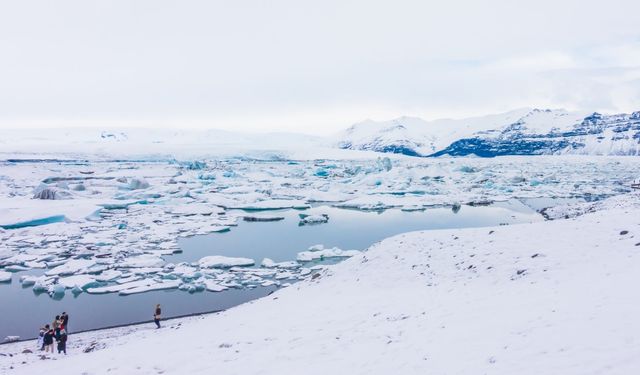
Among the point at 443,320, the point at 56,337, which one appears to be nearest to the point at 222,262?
the point at 56,337

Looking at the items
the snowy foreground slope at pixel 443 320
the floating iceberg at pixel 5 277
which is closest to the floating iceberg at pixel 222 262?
the snowy foreground slope at pixel 443 320

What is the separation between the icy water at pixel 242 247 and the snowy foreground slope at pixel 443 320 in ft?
9.01

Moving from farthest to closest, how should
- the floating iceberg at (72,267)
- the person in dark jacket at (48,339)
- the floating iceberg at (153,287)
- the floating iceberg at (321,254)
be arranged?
the floating iceberg at (321,254) < the floating iceberg at (72,267) < the floating iceberg at (153,287) < the person in dark jacket at (48,339)

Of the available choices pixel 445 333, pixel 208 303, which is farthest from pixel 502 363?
pixel 208 303

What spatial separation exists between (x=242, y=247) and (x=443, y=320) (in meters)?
20.8

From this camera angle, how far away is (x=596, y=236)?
13859 mm

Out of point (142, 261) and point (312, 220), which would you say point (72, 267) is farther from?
point (312, 220)

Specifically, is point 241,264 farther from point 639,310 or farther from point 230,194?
point 230,194

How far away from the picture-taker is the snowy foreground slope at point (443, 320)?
743 centimetres

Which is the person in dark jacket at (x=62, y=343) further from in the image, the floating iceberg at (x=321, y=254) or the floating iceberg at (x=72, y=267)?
the floating iceberg at (x=321, y=254)

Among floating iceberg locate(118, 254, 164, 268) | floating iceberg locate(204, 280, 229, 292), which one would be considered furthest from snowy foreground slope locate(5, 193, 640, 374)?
floating iceberg locate(118, 254, 164, 268)

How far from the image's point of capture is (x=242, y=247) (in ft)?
97.3

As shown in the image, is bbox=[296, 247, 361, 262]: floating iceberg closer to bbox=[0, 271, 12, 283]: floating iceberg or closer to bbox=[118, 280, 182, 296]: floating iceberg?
bbox=[118, 280, 182, 296]: floating iceberg

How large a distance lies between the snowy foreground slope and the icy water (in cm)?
275
